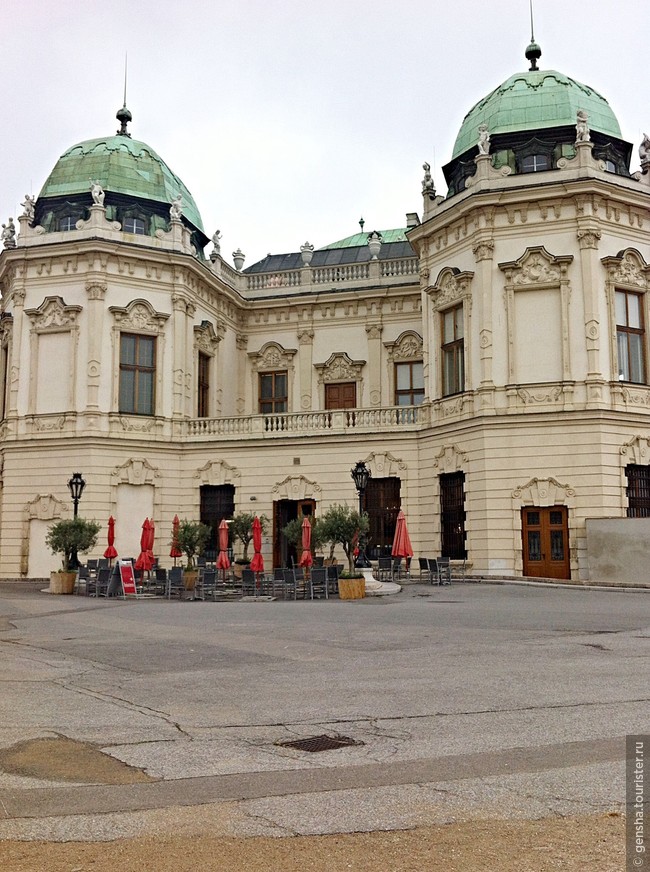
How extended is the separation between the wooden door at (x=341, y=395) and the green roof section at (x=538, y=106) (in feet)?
35.0

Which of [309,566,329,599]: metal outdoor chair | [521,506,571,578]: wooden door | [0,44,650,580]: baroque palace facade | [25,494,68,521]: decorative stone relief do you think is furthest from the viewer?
[25,494,68,521]: decorative stone relief

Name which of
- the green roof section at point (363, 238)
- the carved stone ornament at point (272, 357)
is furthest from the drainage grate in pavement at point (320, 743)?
the green roof section at point (363, 238)

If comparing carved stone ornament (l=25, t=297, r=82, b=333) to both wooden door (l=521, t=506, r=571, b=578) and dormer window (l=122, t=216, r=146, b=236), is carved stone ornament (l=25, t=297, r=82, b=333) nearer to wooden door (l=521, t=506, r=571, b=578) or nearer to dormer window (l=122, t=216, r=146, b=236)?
dormer window (l=122, t=216, r=146, b=236)

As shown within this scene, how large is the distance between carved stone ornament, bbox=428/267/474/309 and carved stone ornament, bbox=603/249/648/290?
459 cm

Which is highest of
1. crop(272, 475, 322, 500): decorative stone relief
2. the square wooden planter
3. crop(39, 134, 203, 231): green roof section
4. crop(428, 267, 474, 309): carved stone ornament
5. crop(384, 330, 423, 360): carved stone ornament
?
crop(39, 134, 203, 231): green roof section

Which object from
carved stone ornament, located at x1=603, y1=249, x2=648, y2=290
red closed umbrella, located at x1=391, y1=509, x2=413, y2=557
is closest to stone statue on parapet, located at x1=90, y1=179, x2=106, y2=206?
red closed umbrella, located at x1=391, y1=509, x2=413, y2=557

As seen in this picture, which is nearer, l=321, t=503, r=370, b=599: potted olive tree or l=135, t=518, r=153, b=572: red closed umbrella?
l=321, t=503, r=370, b=599: potted olive tree

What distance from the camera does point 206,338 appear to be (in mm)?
36219

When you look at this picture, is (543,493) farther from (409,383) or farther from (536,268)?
(409,383)

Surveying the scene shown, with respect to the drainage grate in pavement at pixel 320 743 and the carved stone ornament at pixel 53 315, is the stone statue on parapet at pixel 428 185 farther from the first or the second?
the drainage grate in pavement at pixel 320 743

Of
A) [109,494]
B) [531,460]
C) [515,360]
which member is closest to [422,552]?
[531,460]

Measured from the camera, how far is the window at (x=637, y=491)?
2812 centimetres

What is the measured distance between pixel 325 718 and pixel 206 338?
97.4ft

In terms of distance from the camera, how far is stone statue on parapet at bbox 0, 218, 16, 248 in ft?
113
